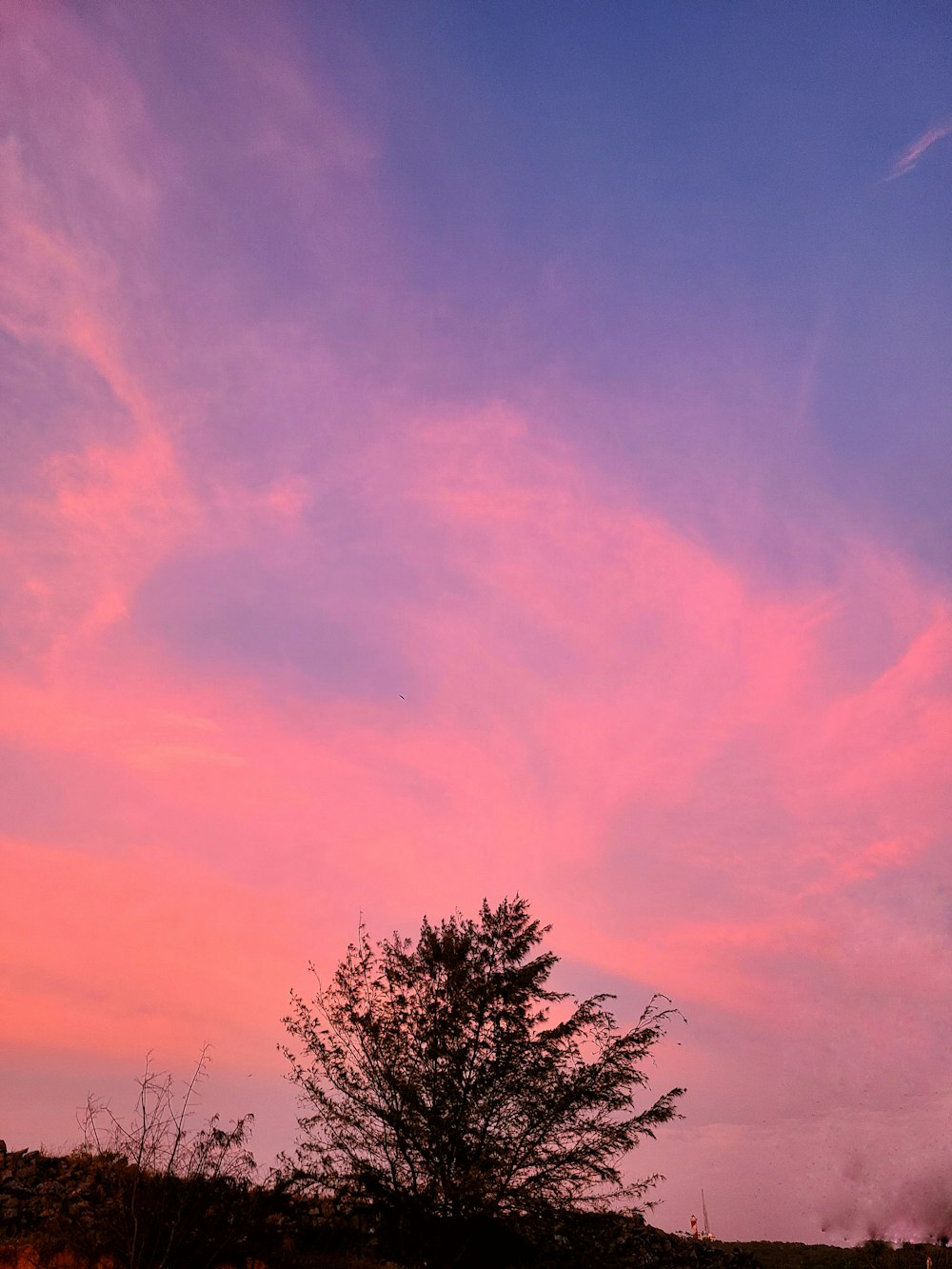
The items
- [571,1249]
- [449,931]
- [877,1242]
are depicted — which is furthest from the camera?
[877,1242]

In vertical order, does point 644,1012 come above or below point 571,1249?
above

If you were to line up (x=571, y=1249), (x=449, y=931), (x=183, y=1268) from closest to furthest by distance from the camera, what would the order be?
(x=183, y=1268) → (x=571, y=1249) → (x=449, y=931)

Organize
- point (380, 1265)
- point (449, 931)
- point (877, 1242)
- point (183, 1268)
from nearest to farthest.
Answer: point (183, 1268)
point (380, 1265)
point (449, 931)
point (877, 1242)

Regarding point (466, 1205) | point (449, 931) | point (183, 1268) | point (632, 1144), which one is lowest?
point (183, 1268)

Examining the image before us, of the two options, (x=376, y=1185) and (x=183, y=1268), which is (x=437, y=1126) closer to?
(x=376, y=1185)

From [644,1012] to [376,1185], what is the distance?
811cm

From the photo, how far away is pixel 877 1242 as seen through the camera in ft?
139

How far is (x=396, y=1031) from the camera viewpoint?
88.6 feet

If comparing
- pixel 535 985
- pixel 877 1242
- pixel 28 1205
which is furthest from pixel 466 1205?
pixel 877 1242

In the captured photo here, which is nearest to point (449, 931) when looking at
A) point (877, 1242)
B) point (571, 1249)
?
point (571, 1249)

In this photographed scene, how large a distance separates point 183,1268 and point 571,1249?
10.4m

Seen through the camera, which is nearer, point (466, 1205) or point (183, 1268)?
point (183, 1268)

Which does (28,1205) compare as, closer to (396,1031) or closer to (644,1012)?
(396,1031)

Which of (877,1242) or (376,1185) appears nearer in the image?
(376,1185)
